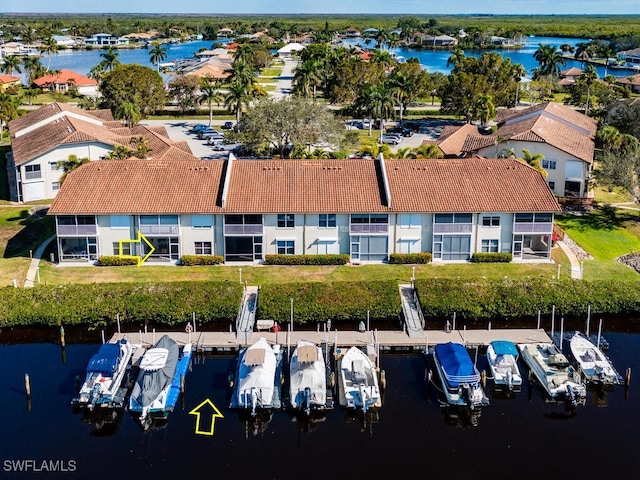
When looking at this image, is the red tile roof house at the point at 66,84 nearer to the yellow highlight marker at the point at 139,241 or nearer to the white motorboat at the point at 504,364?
the yellow highlight marker at the point at 139,241

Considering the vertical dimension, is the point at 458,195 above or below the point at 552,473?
above

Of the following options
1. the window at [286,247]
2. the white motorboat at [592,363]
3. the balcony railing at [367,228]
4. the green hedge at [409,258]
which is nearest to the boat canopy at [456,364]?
the white motorboat at [592,363]

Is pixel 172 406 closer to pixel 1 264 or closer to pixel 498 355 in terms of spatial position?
pixel 498 355

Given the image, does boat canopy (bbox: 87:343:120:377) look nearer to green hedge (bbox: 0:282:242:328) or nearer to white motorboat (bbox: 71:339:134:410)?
white motorboat (bbox: 71:339:134:410)

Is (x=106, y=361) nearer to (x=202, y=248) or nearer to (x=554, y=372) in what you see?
(x=202, y=248)

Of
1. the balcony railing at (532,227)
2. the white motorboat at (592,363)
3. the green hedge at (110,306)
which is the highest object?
the balcony railing at (532,227)

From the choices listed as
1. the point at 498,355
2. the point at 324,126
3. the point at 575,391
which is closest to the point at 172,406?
the point at 498,355
